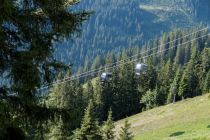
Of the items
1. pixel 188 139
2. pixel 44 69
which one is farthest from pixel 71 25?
pixel 188 139

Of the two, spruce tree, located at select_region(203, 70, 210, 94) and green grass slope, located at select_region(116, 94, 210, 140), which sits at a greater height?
spruce tree, located at select_region(203, 70, 210, 94)

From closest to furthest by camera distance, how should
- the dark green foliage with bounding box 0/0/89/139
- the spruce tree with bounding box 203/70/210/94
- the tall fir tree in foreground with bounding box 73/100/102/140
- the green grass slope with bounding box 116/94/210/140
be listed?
1. the dark green foliage with bounding box 0/0/89/139
2. the tall fir tree in foreground with bounding box 73/100/102/140
3. the green grass slope with bounding box 116/94/210/140
4. the spruce tree with bounding box 203/70/210/94

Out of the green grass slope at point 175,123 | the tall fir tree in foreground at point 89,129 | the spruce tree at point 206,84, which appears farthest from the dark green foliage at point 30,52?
the spruce tree at point 206,84

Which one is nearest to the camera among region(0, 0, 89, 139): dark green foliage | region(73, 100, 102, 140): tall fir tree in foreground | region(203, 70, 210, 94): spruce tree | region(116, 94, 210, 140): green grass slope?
region(0, 0, 89, 139): dark green foliage

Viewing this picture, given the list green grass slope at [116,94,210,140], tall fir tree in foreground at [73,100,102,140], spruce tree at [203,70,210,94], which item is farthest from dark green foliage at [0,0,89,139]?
spruce tree at [203,70,210,94]

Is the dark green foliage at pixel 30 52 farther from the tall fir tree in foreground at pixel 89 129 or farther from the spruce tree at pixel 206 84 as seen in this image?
the spruce tree at pixel 206 84

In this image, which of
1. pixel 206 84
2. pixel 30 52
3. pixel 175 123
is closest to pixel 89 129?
pixel 30 52

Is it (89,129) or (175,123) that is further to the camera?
(175,123)

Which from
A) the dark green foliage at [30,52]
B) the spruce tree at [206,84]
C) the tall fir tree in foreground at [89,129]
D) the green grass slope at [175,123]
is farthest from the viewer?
the spruce tree at [206,84]

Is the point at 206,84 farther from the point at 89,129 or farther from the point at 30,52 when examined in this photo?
the point at 30,52

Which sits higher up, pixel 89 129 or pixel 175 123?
pixel 175 123

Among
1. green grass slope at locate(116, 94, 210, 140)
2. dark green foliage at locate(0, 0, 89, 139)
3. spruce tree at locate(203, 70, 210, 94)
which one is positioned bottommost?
dark green foliage at locate(0, 0, 89, 139)

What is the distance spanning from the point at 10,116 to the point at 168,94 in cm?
13360

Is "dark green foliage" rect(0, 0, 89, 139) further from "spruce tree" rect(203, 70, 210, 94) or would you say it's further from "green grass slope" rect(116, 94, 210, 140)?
"spruce tree" rect(203, 70, 210, 94)
